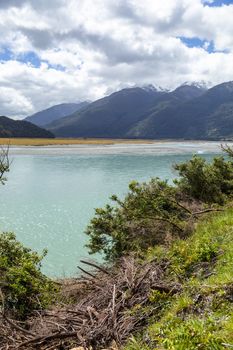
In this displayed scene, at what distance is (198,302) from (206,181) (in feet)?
58.8

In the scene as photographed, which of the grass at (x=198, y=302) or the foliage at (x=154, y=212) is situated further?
the foliage at (x=154, y=212)

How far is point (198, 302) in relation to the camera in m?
7.80

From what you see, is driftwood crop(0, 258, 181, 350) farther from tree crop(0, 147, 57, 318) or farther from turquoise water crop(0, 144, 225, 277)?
turquoise water crop(0, 144, 225, 277)

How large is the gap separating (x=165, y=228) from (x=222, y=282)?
1062 centimetres

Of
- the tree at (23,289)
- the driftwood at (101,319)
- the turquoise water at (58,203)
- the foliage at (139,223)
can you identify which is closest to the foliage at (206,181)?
the turquoise water at (58,203)

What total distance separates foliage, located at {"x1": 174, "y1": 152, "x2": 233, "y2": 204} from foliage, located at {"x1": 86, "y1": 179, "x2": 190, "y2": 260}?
3.33 metres

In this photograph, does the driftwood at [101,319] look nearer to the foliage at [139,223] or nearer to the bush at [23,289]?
the bush at [23,289]

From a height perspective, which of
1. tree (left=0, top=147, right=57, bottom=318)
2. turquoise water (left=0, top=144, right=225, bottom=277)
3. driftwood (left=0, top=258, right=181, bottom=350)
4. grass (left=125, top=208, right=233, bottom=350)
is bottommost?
turquoise water (left=0, top=144, right=225, bottom=277)

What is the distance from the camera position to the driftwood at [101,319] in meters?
8.42

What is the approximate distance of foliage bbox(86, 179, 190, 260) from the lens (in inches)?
720

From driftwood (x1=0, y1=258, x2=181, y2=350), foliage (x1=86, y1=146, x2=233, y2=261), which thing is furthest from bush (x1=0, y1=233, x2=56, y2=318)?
foliage (x1=86, y1=146, x2=233, y2=261)

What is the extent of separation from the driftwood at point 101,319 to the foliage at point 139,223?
22.1 feet

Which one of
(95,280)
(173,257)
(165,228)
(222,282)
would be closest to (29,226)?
(165,228)

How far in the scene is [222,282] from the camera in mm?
7918
